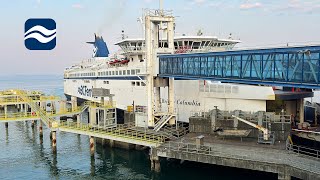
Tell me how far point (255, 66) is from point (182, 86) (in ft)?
51.3

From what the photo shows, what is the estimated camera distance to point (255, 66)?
91.8 ft

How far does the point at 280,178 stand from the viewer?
2491cm

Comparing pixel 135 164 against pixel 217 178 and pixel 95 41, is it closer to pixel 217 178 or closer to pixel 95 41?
pixel 217 178

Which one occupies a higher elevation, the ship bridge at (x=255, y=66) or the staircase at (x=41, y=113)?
the ship bridge at (x=255, y=66)

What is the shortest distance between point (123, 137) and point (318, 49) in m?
19.7

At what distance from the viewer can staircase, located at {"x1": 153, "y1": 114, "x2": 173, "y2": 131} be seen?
124 ft

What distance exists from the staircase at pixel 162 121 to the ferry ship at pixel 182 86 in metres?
3.34

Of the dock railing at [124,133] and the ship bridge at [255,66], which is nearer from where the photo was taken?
the ship bridge at [255,66]

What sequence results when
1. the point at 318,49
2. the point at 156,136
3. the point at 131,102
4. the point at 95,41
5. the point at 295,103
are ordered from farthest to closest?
1. the point at 95,41
2. the point at 131,102
3. the point at 295,103
4. the point at 156,136
5. the point at 318,49

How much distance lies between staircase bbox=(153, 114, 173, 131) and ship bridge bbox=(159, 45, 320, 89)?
4649 mm

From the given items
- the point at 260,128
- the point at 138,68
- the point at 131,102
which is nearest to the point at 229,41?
the point at 138,68

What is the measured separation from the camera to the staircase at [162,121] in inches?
1492

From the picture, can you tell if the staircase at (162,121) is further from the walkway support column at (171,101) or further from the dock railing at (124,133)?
the dock railing at (124,133)

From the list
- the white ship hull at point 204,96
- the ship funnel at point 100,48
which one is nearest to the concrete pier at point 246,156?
the white ship hull at point 204,96
